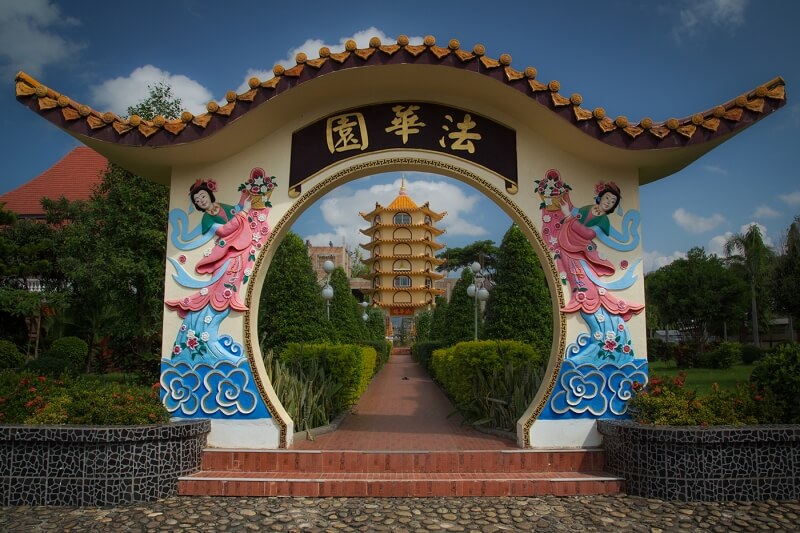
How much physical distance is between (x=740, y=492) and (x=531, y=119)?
3.78 m

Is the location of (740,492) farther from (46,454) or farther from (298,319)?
(298,319)

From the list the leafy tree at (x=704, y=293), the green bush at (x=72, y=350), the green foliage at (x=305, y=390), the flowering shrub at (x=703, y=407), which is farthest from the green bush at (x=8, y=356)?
the leafy tree at (x=704, y=293)

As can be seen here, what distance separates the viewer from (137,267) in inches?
318

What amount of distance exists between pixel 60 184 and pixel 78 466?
68.0 feet

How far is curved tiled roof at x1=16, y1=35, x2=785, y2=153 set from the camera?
4773mm

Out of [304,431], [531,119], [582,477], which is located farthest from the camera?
[304,431]

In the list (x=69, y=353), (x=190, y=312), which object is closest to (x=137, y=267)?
(x=190, y=312)

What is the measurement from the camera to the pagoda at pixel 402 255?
3959 centimetres

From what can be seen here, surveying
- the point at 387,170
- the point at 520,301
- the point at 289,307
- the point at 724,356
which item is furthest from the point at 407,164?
the point at 724,356

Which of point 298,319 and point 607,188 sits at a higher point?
point 607,188

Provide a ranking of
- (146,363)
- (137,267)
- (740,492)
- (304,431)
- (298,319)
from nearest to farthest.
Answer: (740,492) → (304,431) → (137,267) → (146,363) → (298,319)

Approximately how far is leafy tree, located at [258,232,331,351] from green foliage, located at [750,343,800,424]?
312 inches

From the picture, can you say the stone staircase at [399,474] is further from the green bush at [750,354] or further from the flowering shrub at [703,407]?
the green bush at [750,354]

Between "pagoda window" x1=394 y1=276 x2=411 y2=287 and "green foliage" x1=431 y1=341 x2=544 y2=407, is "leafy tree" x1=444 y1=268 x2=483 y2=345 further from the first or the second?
"pagoda window" x1=394 y1=276 x2=411 y2=287
